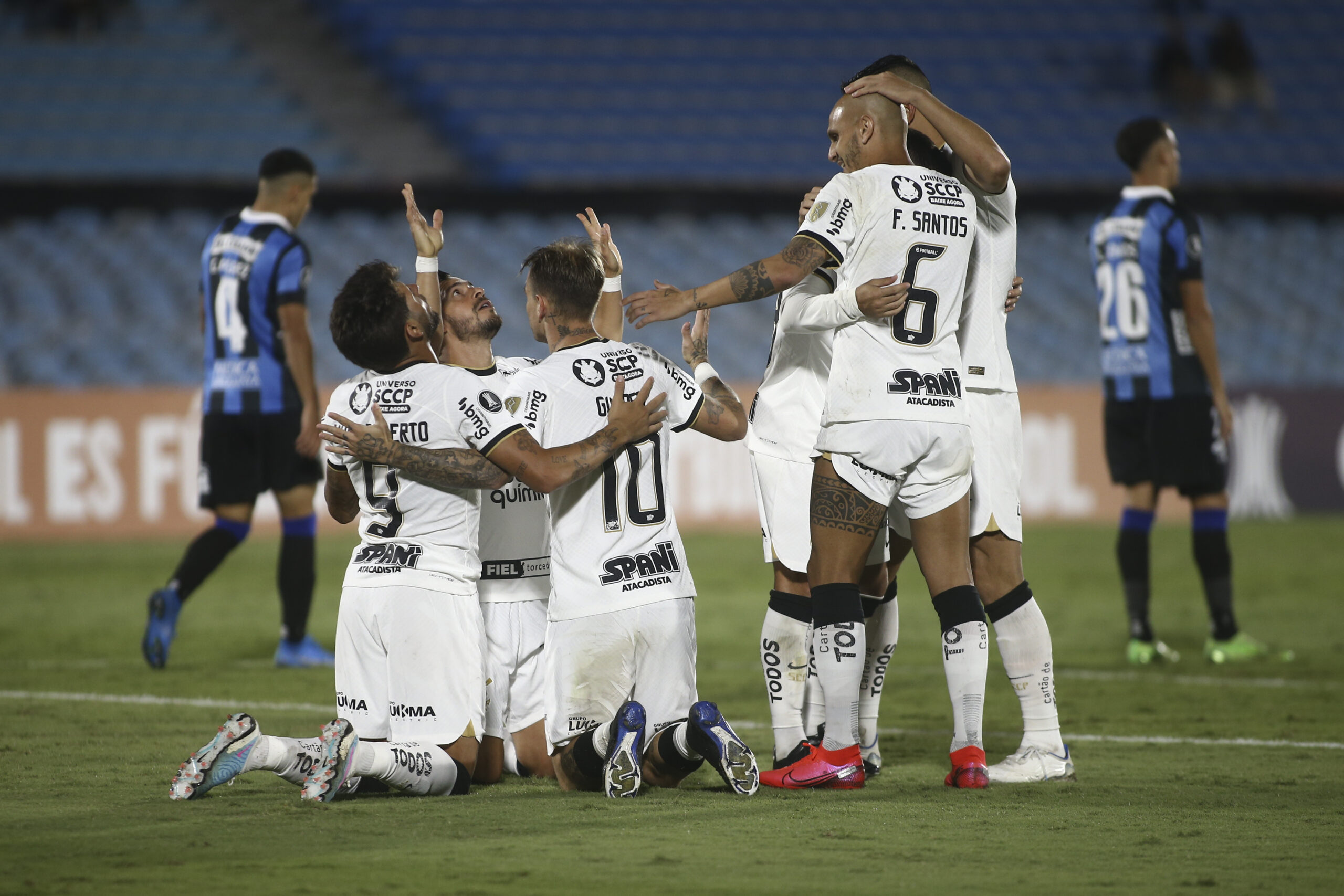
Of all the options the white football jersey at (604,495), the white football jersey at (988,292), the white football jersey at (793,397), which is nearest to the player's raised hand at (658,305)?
the white football jersey at (604,495)

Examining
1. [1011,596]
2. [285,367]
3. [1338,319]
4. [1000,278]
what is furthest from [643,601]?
[1338,319]

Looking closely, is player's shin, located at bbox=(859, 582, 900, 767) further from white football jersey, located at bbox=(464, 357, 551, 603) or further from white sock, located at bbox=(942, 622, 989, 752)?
white football jersey, located at bbox=(464, 357, 551, 603)

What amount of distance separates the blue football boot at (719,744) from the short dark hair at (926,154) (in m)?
1.81

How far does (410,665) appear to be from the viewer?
4.45 m

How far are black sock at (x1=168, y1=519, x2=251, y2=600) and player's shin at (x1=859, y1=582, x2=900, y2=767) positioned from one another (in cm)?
345

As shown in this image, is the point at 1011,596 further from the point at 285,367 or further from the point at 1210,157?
the point at 1210,157

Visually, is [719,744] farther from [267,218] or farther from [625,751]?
[267,218]

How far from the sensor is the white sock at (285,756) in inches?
163

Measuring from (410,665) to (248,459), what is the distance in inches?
138

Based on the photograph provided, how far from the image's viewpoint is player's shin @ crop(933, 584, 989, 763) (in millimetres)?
4613

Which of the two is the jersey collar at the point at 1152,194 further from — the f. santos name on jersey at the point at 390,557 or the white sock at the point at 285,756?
the white sock at the point at 285,756

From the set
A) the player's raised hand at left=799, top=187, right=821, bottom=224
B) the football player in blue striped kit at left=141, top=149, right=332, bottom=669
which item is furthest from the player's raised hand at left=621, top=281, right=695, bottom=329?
the football player in blue striped kit at left=141, top=149, right=332, bottom=669

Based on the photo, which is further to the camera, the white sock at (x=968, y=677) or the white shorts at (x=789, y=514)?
the white shorts at (x=789, y=514)

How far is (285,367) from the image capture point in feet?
25.5
